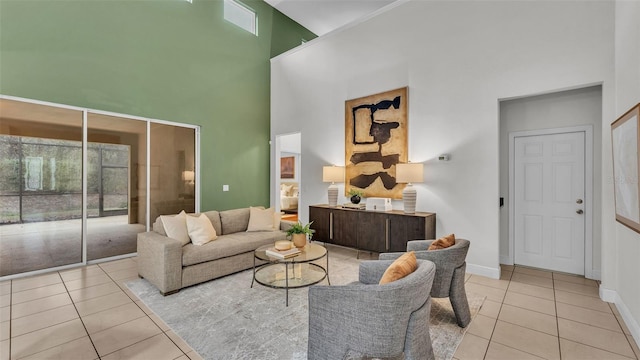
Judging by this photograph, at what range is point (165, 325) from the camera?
8.30 feet

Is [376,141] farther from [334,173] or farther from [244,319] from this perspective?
[244,319]

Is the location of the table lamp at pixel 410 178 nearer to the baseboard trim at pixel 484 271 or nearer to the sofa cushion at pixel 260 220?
the baseboard trim at pixel 484 271

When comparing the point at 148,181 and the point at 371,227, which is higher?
the point at 148,181

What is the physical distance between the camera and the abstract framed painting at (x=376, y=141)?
4.65 m

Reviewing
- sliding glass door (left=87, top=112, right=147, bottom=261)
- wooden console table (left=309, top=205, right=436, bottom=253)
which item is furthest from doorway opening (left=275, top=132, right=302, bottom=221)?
sliding glass door (left=87, top=112, right=147, bottom=261)

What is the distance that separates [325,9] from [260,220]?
17.5ft

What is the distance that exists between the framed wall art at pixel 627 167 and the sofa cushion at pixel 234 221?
14.2 ft

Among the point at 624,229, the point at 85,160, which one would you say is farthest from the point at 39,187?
the point at 624,229

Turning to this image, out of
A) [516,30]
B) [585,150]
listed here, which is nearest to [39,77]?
[516,30]

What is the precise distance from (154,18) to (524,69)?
5659 millimetres

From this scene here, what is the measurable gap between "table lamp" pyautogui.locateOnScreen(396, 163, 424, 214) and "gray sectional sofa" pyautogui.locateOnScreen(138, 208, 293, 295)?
1.93m

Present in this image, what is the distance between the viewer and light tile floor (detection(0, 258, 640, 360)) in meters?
2.17

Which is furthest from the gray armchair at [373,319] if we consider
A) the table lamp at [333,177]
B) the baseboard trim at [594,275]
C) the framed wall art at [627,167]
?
the table lamp at [333,177]

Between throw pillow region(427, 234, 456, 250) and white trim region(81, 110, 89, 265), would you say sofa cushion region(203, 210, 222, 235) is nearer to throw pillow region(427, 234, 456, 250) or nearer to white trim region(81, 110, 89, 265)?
white trim region(81, 110, 89, 265)
